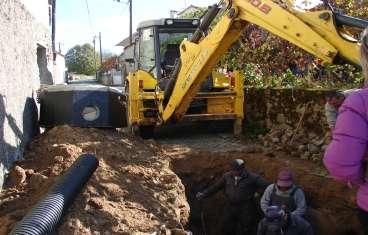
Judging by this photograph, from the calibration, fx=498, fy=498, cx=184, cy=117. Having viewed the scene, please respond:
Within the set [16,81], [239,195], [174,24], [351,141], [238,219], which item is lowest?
[238,219]

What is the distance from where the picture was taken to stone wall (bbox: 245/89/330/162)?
28.4 ft

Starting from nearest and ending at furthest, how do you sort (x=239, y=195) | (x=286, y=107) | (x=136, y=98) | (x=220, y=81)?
(x=239, y=195) < (x=136, y=98) < (x=286, y=107) < (x=220, y=81)

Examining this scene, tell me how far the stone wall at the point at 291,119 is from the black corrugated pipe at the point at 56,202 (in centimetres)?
450

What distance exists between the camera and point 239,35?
7859 mm

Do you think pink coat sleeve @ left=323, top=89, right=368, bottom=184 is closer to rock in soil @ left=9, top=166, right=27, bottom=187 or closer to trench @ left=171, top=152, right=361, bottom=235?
rock in soil @ left=9, top=166, right=27, bottom=187

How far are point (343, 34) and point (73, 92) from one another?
520 cm

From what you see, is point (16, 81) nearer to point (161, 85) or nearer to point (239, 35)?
point (239, 35)

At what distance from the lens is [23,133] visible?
23.6 feet

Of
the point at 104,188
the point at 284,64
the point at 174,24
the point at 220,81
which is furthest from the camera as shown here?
the point at 284,64

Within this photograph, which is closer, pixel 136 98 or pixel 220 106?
pixel 136 98

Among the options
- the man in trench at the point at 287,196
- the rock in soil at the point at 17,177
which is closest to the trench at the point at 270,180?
the man in trench at the point at 287,196

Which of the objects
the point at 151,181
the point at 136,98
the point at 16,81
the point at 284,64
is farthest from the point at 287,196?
the point at 284,64

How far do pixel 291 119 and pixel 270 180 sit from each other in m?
1.96

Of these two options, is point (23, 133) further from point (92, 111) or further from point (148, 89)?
point (148, 89)
